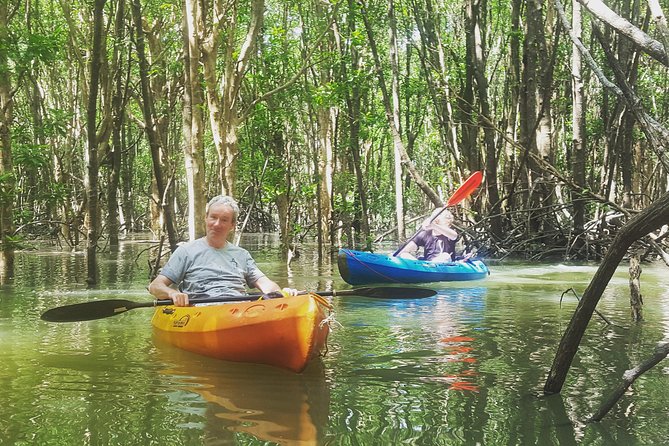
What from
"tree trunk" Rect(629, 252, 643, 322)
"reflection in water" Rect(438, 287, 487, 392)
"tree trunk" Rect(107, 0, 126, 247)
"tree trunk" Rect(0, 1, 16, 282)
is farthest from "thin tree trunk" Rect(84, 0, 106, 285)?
"tree trunk" Rect(629, 252, 643, 322)

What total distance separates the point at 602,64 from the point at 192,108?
9.83 meters

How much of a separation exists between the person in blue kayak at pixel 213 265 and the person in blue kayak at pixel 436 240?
6.02 m

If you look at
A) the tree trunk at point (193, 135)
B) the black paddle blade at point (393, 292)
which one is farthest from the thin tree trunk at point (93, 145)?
the black paddle blade at point (393, 292)

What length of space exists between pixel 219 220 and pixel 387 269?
5533 mm

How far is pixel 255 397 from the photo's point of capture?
4789 mm

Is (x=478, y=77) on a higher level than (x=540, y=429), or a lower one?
higher

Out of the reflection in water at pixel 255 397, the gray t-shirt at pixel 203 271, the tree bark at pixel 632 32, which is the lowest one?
the reflection in water at pixel 255 397

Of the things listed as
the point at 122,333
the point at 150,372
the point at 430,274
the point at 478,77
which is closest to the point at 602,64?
the point at 478,77

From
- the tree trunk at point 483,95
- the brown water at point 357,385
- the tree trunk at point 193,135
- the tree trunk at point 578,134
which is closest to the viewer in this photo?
the brown water at point 357,385

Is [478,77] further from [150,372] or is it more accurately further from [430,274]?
[150,372]

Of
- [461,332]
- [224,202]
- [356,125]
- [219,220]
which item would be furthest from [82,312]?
[356,125]

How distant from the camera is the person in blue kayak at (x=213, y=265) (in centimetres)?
632

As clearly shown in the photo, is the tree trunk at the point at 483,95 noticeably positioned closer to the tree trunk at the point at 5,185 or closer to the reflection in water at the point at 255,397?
the tree trunk at the point at 5,185

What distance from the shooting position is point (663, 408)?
445cm
